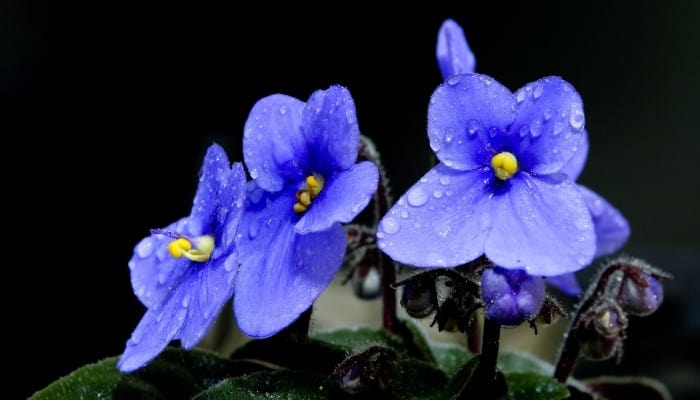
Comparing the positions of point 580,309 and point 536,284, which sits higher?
point 536,284

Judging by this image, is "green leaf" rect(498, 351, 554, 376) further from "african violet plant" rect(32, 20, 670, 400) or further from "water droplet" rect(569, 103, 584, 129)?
"water droplet" rect(569, 103, 584, 129)

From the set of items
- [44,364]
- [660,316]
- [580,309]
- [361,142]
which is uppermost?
[361,142]

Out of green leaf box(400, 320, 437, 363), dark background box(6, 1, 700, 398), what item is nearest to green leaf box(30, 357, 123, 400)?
green leaf box(400, 320, 437, 363)

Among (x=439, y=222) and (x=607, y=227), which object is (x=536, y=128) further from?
(x=607, y=227)

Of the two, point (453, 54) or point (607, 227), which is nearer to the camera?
point (453, 54)

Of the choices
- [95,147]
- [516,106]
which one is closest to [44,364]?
[95,147]

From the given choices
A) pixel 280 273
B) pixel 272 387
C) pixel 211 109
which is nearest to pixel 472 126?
pixel 280 273

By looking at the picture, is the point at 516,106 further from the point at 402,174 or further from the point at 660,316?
the point at 402,174

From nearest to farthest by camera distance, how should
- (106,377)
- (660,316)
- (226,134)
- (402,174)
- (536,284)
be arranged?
(536,284), (106,377), (660,316), (226,134), (402,174)
